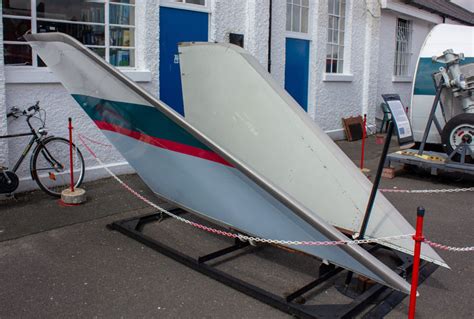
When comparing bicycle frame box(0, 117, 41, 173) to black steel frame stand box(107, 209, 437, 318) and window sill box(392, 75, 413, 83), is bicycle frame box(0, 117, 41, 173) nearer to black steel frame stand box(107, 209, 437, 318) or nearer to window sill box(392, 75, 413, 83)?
black steel frame stand box(107, 209, 437, 318)

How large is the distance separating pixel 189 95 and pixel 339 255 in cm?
228

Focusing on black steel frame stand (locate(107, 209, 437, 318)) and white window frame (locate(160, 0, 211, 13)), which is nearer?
black steel frame stand (locate(107, 209, 437, 318))

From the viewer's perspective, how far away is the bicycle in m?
6.03

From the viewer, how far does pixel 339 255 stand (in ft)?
11.2

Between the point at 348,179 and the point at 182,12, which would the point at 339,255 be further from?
the point at 182,12

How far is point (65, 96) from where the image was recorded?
6.93 meters

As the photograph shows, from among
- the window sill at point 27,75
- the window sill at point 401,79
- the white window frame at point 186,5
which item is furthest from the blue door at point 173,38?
the window sill at point 401,79

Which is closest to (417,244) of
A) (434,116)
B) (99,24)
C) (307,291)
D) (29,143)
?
(307,291)

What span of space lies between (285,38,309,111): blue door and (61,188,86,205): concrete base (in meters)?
5.92

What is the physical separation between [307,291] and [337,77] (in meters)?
8.95

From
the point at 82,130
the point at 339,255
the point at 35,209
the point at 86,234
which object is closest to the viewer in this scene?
the point at 339,255

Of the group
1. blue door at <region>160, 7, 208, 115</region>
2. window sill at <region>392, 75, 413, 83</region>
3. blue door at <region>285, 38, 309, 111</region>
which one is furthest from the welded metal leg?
window sill at <region>392, 75, 413, 83</region>

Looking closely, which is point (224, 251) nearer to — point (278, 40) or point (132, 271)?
point (132, 271)

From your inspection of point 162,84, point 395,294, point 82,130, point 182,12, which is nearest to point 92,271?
point 395,294
